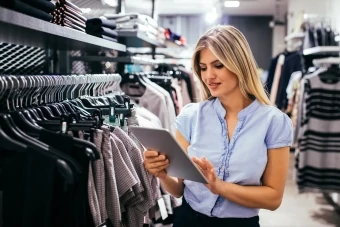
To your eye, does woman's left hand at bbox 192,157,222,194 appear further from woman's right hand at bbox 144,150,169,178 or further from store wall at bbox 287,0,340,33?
store wall at bbox 287,0,340,33

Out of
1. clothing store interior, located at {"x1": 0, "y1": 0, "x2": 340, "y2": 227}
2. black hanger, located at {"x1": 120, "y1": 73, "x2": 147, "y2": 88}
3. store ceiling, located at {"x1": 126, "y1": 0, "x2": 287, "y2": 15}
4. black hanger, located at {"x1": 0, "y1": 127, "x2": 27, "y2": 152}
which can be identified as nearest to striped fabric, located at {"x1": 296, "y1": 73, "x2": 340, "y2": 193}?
clothing store interior, located at {"x1": 0, "y1": 0, "x2": 340, "y2": 227}

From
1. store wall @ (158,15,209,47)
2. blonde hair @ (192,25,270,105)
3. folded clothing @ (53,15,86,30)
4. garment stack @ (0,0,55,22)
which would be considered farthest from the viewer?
store wall @ (158,15,209,47)

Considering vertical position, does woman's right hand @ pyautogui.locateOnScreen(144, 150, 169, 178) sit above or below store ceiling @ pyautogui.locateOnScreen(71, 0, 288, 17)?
below

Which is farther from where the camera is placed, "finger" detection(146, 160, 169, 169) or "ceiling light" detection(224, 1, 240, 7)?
"ceiling light" detection(224, 1, 240, 7)

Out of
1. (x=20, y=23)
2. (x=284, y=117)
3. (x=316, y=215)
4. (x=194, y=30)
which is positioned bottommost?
(x=316, y=215)

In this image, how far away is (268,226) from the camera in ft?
13.3

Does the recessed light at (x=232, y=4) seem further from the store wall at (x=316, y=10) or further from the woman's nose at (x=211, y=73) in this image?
the woman's nose at (x=211, y=73)

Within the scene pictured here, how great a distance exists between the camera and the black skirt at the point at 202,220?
167 centimetres

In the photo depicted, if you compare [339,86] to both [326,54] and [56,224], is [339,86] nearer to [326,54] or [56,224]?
[326,54]

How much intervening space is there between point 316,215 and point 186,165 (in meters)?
3.41

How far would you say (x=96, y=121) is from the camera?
5.49ft

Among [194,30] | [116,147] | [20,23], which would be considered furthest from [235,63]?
[194,30]

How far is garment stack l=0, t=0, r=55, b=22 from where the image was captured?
4.54 ft

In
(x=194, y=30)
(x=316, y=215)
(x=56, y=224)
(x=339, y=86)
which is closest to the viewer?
(x=56, y=224)
